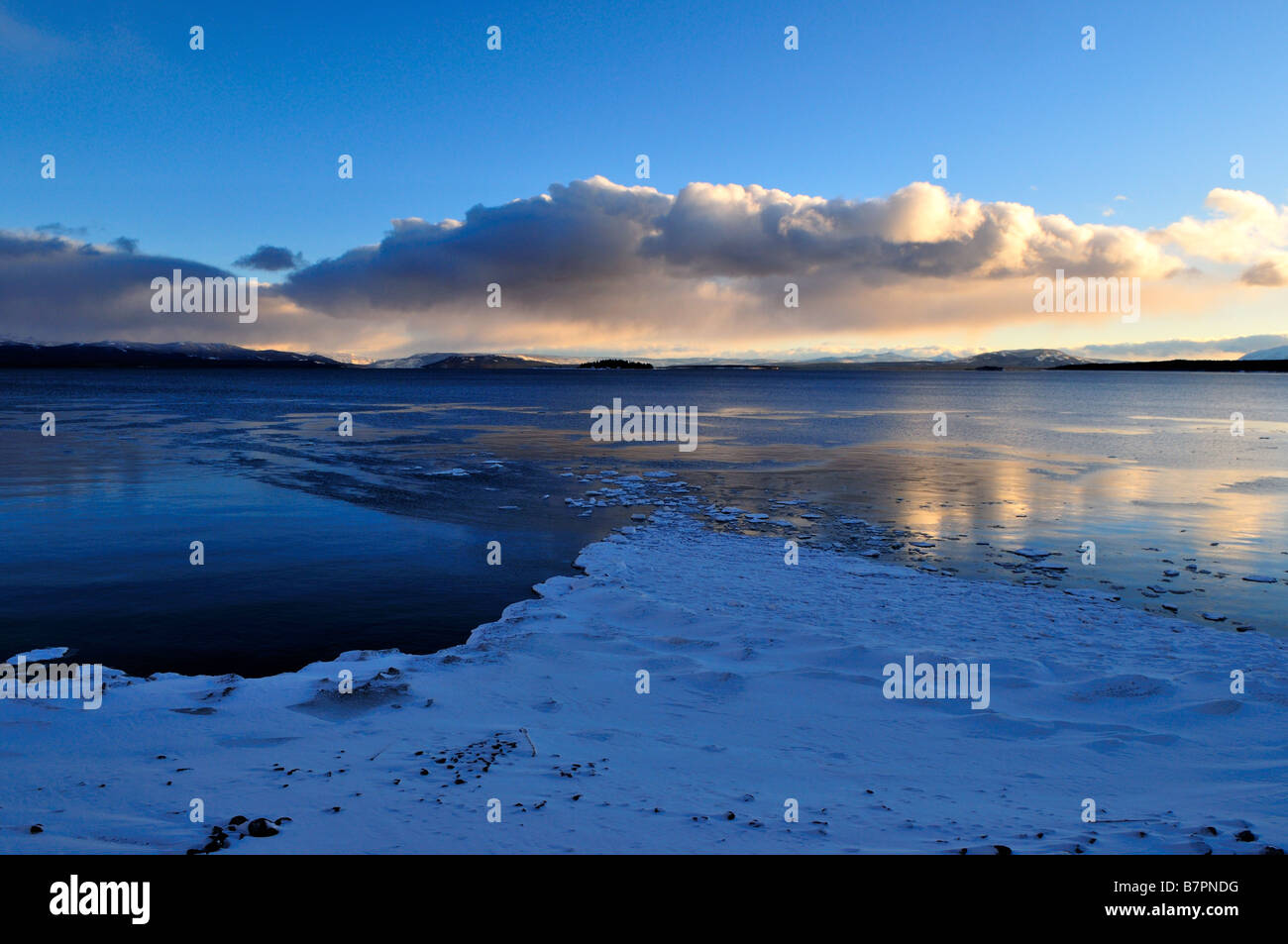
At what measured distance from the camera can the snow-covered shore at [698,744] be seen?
570cm

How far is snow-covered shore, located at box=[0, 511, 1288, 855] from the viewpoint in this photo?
225 inches

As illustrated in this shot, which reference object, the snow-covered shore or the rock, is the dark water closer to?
the snow-covered shore

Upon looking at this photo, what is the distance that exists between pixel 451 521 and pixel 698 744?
1371cm

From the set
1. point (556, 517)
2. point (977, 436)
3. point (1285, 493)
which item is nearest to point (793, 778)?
point (556, 517)

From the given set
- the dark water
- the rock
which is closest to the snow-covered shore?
the rock

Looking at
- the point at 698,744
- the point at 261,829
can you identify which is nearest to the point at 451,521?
the point at 698,744

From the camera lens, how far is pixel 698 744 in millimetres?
7770

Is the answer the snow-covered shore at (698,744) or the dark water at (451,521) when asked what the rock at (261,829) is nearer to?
the snow-covered shore at (698,744)

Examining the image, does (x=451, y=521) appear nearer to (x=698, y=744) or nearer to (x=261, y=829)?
(x=698, y=744)

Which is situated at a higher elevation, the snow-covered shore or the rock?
the rock

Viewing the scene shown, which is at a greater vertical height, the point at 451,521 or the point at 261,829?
the point at 451,521

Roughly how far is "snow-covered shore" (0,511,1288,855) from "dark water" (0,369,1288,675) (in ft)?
6.94

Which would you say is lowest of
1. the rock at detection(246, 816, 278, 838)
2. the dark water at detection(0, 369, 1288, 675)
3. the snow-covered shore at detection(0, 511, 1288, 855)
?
the snow-covered shore at detection(0, 511, 1288, 855)

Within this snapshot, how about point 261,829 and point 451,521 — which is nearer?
point 261,829
